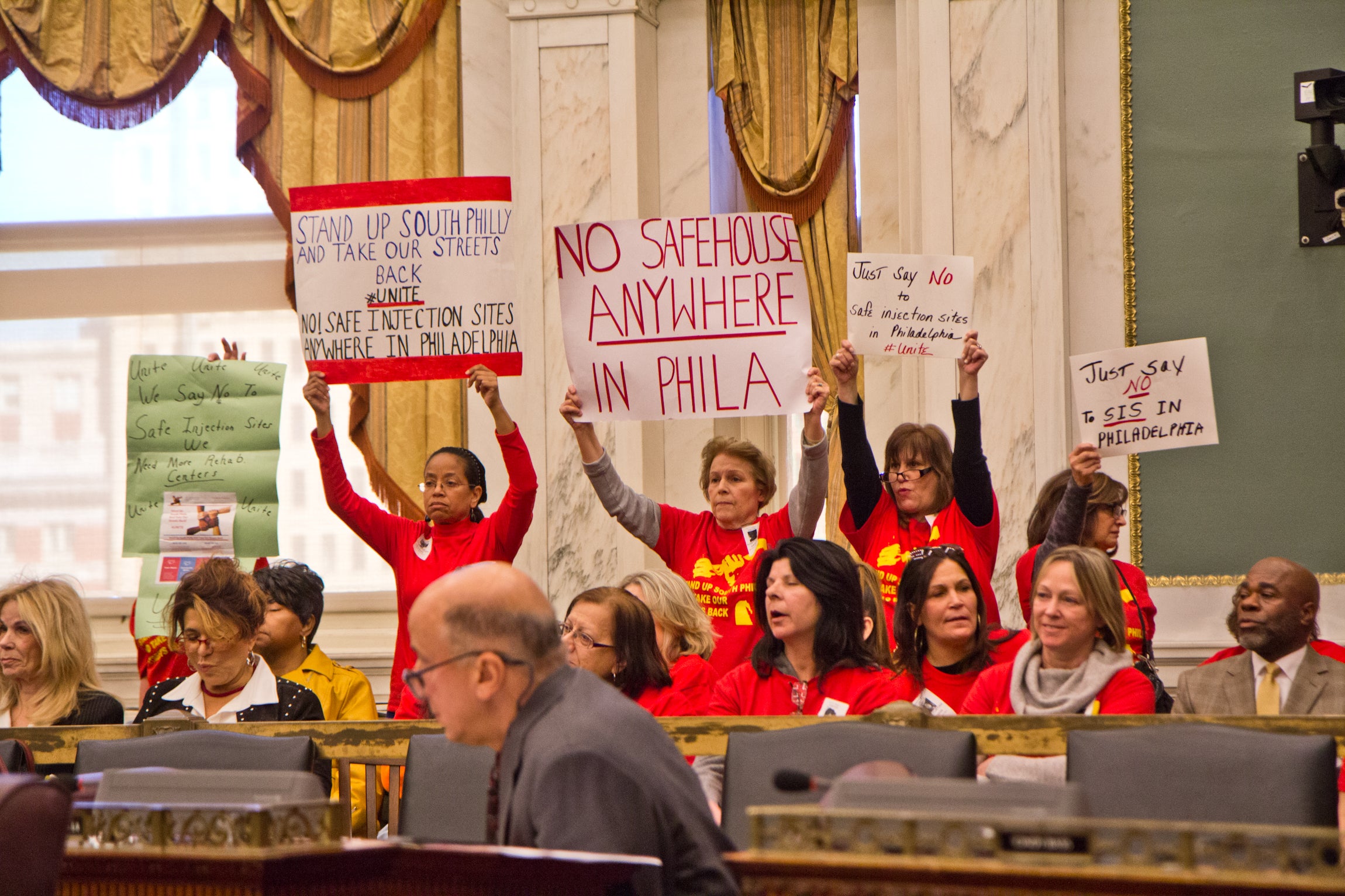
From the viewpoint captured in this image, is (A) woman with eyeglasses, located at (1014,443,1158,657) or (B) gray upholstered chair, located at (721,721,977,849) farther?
(A) woman with eyeglasses, located at (1014,443,1158,657)

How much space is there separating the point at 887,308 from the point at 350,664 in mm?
3178

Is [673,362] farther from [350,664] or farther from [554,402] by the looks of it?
[350,664]

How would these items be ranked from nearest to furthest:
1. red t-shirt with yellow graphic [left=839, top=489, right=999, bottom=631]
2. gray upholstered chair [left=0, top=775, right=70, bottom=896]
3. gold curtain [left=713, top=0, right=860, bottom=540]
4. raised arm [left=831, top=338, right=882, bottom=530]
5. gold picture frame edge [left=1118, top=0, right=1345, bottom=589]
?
1. gray upholstered chair [left=0, top=775, right=70, bottom=896]
2. red t-shirt with yellow graphic [left=839, top=489, right=999, bottom=631]
3. raised arm [left=831, top=338, right=882, bottom=530]
4. gold picture frame edge [left=1118, top=0, right=1345, bottom=589]
5. gold curtain [left=713, top=0, right=860, bottom=540]

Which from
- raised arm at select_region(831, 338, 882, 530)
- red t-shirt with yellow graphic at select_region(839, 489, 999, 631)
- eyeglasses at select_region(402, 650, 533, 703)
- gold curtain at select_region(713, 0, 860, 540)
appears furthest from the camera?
gold curtain at select_region(713, 0, 860, 540)

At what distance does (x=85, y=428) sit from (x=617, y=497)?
12.5 ft

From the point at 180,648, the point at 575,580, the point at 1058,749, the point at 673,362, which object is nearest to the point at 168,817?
the point at 1058,749

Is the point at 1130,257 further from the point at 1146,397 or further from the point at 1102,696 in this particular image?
the point at 1102,696

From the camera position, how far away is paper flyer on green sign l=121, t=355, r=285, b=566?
18.0 feet

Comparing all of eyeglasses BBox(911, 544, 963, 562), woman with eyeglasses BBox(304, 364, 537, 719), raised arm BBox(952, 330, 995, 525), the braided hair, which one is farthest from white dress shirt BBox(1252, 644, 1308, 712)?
the braided hair

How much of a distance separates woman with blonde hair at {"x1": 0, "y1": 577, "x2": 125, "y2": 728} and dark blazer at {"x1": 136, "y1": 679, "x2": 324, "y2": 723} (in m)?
0.10

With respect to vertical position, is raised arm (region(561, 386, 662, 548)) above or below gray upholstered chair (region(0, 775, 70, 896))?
above

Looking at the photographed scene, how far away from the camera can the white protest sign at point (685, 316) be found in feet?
16.4

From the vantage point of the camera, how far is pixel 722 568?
474 centimetres

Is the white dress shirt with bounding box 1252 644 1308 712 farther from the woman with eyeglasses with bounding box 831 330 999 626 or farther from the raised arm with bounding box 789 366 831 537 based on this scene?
the raised arm with bounding box 789 366 831 537
